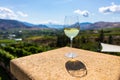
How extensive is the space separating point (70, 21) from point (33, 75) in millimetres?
477

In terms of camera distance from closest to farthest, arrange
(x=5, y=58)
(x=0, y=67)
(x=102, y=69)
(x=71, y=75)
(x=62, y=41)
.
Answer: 1. (x=71, y=75)
2. (x=102, y=69)
3. (x=5, y=58)
4. (x=0, y=67)
5. (x=62, y=41)

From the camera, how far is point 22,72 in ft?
3.81

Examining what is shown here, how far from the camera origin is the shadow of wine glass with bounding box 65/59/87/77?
3.25 feet

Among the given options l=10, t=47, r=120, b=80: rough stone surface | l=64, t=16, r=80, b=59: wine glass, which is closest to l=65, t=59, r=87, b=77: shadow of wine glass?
l=10, t=47, r=120, b=80: rough stone surface

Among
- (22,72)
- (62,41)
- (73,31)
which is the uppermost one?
(73,31)

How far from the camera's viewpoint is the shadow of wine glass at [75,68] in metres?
0.99

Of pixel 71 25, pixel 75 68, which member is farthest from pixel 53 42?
pixel 75 68

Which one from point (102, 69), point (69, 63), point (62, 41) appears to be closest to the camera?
point (102, 69)

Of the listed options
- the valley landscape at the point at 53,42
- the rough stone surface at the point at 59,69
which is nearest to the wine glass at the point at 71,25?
the valley landscape at the point at 53,42

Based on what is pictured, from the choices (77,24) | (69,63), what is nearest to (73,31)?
(77,24)

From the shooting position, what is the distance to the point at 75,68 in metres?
1.10

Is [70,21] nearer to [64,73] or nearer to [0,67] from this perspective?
[64,73]

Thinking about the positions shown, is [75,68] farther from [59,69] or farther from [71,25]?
[71,25]

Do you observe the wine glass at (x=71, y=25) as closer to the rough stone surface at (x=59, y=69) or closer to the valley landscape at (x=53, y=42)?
the valley landscape at (x=53, y=42)
